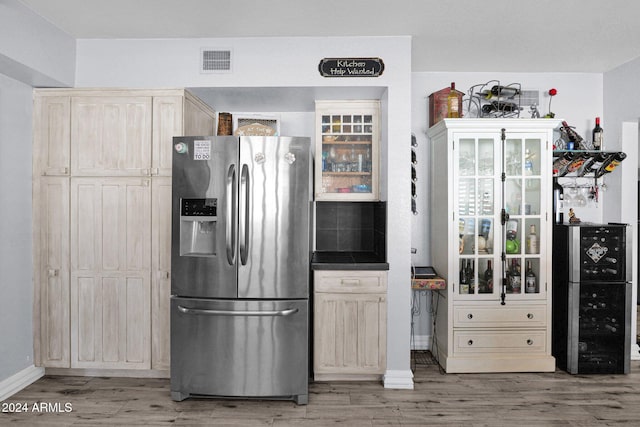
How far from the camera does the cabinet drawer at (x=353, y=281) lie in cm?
300

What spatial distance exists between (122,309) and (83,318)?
0.29 meters

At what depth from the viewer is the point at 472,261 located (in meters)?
3.36

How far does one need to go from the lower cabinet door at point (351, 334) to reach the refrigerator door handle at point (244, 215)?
743mm

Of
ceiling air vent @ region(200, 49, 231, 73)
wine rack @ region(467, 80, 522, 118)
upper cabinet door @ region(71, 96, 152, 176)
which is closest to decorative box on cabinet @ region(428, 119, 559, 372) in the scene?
wine rack @ region(467, 80, 522, 118)

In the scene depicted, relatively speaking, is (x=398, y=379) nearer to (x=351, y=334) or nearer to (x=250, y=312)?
(x=351, y=334)

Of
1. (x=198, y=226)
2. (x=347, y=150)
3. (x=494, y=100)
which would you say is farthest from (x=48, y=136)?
(x=494, y=100)

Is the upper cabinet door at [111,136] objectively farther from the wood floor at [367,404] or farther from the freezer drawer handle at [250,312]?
the wood floor at [367,404]

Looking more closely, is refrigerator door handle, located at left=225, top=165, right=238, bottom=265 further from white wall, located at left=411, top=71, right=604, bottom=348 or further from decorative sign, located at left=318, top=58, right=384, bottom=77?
white wall, located at left=411, top=71, right=604, bottom=348

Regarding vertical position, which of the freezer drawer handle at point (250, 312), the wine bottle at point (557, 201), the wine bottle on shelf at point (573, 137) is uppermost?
the wine bottle on shelf at point (573, 137)

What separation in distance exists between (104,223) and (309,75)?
1.85m

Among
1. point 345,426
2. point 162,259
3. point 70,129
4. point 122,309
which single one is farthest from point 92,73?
point 345,426

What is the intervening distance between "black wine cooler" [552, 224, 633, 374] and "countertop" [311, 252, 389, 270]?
1.53 m

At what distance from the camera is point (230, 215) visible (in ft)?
8.75

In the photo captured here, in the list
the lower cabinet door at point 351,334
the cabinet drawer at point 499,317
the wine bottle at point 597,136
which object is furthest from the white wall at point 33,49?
the wine bottle at point 597,136
